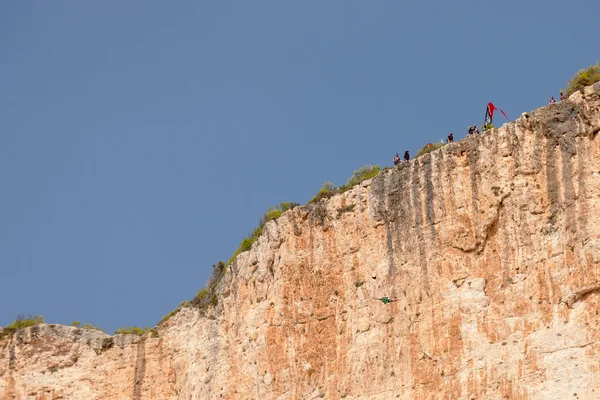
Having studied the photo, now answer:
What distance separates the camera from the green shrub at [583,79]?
46.6 m

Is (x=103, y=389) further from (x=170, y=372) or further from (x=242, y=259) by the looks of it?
(x=242, y=259)

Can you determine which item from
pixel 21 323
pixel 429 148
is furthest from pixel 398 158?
pixel 21 323

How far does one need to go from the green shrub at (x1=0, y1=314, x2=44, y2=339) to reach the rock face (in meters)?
6.90

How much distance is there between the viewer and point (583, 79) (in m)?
46.7

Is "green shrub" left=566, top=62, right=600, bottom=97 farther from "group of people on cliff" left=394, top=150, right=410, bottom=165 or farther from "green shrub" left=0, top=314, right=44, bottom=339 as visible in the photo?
"green shrub" left=0, top=314, right=44, bottom=339

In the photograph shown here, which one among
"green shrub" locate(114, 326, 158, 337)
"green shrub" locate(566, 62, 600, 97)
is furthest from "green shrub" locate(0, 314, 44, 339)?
"green shrub" locate(566, 62, 600, 97)

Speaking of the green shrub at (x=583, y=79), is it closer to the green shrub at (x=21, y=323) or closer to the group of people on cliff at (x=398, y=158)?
the group of people on cliff at (x=398, y=158)

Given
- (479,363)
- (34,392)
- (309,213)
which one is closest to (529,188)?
(479,363)

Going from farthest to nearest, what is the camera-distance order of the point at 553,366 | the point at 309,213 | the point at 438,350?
the point at 309,213
the point at 438,350
the point at 553,366

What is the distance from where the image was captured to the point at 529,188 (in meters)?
46.0

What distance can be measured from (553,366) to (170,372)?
661 inches

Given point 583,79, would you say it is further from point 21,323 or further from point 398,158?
point 21,323

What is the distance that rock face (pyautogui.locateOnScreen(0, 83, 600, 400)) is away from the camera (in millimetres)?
43969

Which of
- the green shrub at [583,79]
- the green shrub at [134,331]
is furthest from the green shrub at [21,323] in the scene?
the green shrub at [583,79]
